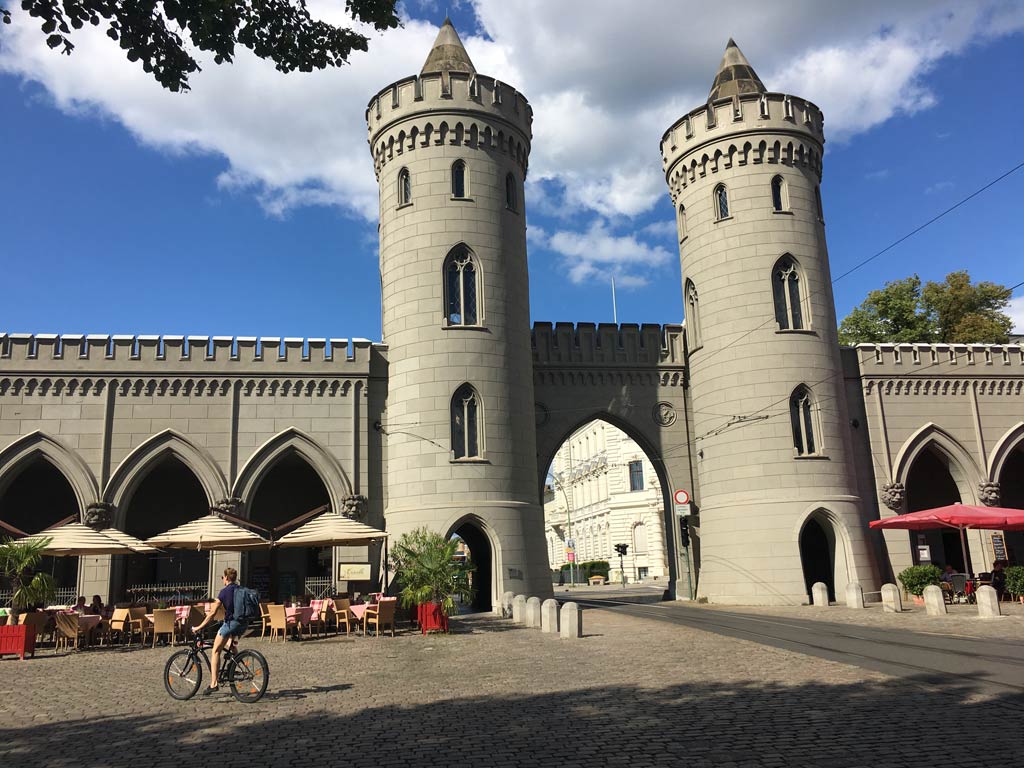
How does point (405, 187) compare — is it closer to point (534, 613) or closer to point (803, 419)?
point (534, 613)

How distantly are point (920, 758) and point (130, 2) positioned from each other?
371 inches

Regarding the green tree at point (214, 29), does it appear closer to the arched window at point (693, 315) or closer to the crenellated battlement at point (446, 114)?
the crenellated battlement at point (446, 114)

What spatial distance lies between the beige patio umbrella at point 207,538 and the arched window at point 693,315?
1849 cm

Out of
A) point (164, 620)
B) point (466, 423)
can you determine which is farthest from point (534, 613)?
point (164, 620)

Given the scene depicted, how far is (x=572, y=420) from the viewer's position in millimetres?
33281

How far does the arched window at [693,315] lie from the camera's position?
110 ft

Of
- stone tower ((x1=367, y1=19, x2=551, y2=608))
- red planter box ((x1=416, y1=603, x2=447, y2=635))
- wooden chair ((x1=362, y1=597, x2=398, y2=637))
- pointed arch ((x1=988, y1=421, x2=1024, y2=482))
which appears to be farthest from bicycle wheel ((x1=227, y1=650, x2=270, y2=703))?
pointed arch ((x1=988, y1=421, x2=1024, y2=482))

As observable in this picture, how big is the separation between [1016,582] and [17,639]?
85.6 feet

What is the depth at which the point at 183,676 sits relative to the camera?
11.8 meters

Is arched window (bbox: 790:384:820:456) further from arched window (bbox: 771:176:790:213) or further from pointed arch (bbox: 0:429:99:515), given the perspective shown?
pointed arch (bbox: 0:429:99:515)

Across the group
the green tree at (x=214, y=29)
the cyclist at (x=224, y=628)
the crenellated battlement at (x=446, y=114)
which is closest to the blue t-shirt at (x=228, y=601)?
the cyclist at (x=224, y=628)

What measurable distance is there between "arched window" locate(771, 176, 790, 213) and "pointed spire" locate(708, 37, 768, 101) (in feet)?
13.1

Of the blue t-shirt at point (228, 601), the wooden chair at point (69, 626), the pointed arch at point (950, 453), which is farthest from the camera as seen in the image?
the pointed arch at point (950, 453)

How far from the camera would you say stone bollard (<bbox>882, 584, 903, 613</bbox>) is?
24.9 metres
